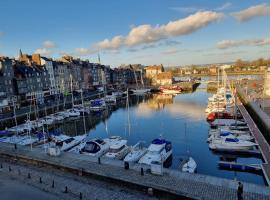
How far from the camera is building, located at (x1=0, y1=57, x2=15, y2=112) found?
51.5 m

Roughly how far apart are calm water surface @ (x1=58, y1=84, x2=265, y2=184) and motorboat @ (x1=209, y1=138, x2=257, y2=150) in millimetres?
985

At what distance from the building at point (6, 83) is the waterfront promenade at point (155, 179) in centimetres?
3682

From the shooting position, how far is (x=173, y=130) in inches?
1367

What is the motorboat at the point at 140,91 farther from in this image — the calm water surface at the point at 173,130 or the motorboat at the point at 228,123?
the motorboat at the point at 228,123

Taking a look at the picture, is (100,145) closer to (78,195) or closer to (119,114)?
(78,195)

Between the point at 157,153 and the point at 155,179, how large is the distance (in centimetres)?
779

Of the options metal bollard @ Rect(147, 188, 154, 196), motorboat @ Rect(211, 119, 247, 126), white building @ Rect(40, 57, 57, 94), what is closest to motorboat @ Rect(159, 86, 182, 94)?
white building @ Rect(40, 57, 57, 94)

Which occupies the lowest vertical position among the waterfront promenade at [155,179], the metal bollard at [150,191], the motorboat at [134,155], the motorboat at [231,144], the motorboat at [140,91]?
the motorboat at [231,144]

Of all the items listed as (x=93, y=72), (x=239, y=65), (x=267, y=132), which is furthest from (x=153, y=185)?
(x=239, y=65)

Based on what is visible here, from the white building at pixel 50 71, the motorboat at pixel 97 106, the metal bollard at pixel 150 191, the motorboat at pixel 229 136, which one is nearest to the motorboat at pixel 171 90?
the motorboat at pixel 97 106

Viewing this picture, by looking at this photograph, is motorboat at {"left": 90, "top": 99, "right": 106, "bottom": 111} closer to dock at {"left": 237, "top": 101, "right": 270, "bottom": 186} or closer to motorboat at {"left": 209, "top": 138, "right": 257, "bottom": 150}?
dock at {"left": 237, "top": 101, "right": 270, "bottom": 186}

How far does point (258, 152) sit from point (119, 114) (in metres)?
30.9

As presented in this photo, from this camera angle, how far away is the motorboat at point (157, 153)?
2110 centimetres

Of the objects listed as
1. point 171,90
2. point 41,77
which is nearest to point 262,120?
point 171,90
